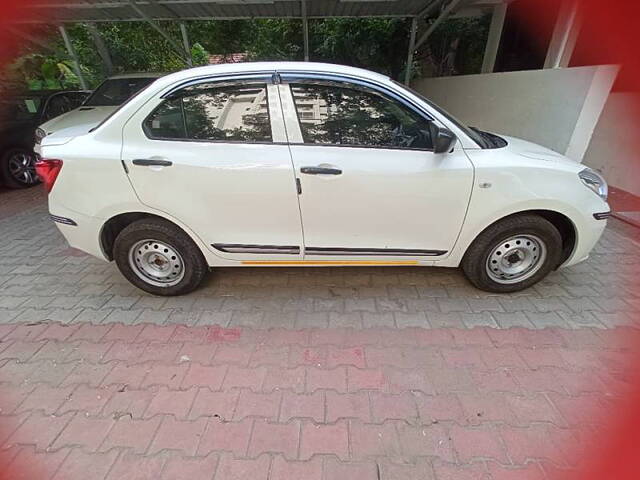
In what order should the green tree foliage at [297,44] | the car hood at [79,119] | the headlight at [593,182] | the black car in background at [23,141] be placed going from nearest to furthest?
the headlight at [593,182] → the car hood at [79,119] → the black car in background at [23,141] → the green tree foliage at [297,44]

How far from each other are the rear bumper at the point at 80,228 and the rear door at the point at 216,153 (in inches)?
19.1

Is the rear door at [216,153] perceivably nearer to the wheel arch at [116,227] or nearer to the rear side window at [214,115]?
the rear side window at [214,115]

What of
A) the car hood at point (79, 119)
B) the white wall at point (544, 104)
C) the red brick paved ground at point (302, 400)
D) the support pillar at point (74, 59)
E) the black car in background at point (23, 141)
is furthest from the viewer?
the support pillar at point (74, 59)

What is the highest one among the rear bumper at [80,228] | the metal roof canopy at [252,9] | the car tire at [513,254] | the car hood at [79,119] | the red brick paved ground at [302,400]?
the metal roof canopy at [252,9]

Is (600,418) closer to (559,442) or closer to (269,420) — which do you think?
(559,442)

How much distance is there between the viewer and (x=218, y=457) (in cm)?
159

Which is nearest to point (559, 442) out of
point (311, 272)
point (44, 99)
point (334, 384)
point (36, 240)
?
point (334, 384)

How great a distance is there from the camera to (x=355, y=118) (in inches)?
93.3

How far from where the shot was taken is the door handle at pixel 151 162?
232cm

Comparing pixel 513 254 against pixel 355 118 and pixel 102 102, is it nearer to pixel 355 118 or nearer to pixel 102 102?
pixel 355 118

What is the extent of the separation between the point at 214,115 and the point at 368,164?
3.76 ft

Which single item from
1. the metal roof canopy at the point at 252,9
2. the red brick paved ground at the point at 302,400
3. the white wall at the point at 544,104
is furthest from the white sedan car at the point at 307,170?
the metal roof canopy at the point at 252,9

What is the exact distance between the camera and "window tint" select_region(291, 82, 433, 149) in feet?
7.64

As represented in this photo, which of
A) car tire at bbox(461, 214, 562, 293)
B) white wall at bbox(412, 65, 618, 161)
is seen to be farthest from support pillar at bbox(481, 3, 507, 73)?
car tire at bbox(461, 214, 562, 293)
